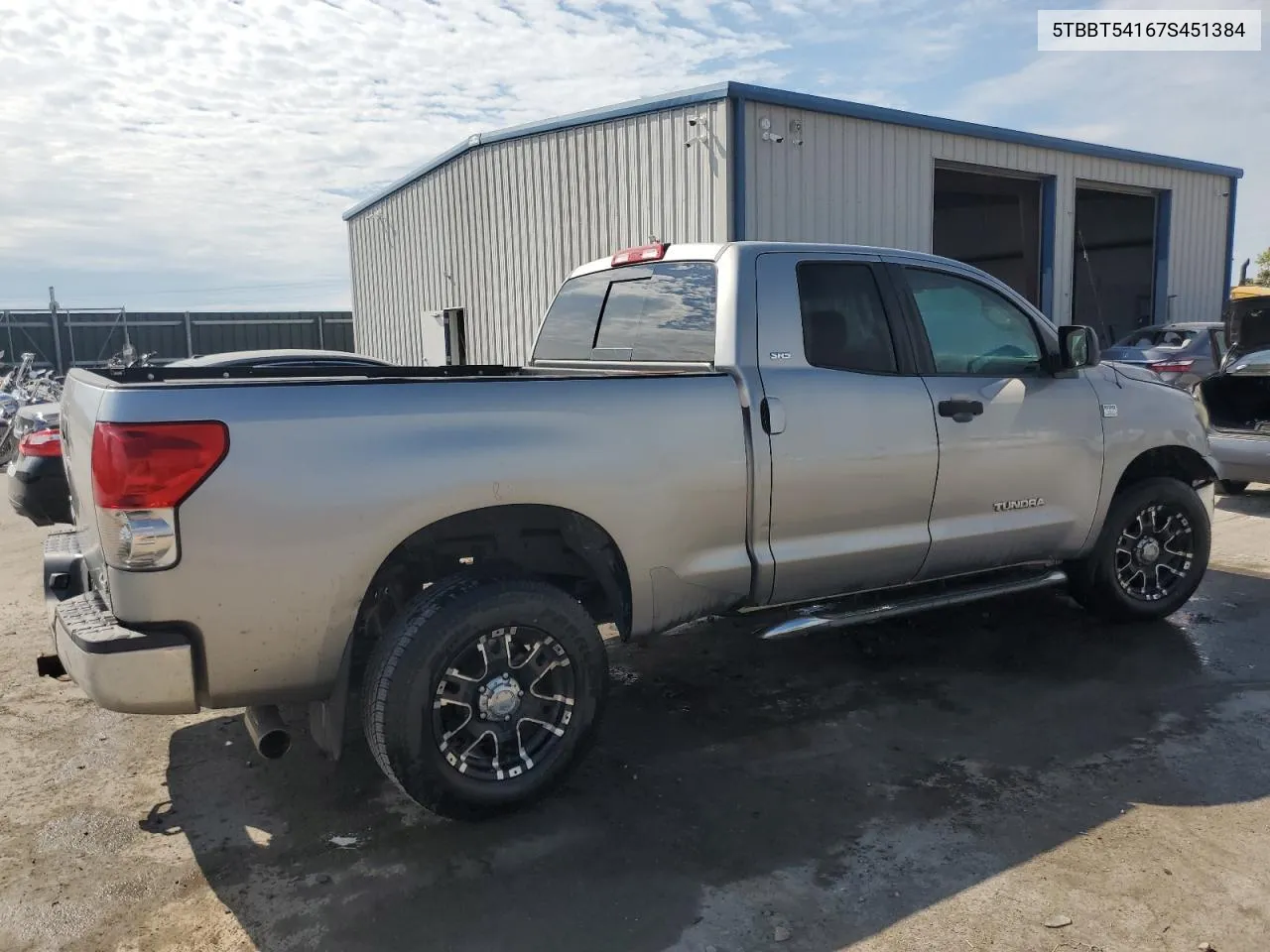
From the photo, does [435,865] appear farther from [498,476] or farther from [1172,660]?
[1172,660]

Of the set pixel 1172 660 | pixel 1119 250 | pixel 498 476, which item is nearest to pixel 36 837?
pixel 498 476

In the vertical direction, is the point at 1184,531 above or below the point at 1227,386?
below

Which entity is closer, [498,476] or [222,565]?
[222,565]

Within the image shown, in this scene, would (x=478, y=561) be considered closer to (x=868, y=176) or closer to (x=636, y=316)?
(x=636, y=316)

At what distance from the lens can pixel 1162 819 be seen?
3.30m

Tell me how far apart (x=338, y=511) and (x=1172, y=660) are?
4153mm

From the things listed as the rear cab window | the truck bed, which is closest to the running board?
the truck bed

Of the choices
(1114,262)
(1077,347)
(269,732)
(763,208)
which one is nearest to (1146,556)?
(1077,347)

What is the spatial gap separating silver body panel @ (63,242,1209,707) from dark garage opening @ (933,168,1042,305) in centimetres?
1274

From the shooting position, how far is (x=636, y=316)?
15.1 feet

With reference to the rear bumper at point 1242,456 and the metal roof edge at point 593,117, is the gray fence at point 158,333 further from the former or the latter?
the rear bumper at point 1242,456

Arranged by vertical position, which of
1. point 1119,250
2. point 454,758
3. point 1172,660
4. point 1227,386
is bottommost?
point 1172,660

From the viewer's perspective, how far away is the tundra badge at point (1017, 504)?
4.53 meters

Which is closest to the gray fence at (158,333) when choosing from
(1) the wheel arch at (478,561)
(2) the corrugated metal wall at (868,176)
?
(2) the corrugated metal wall at (868,176)
